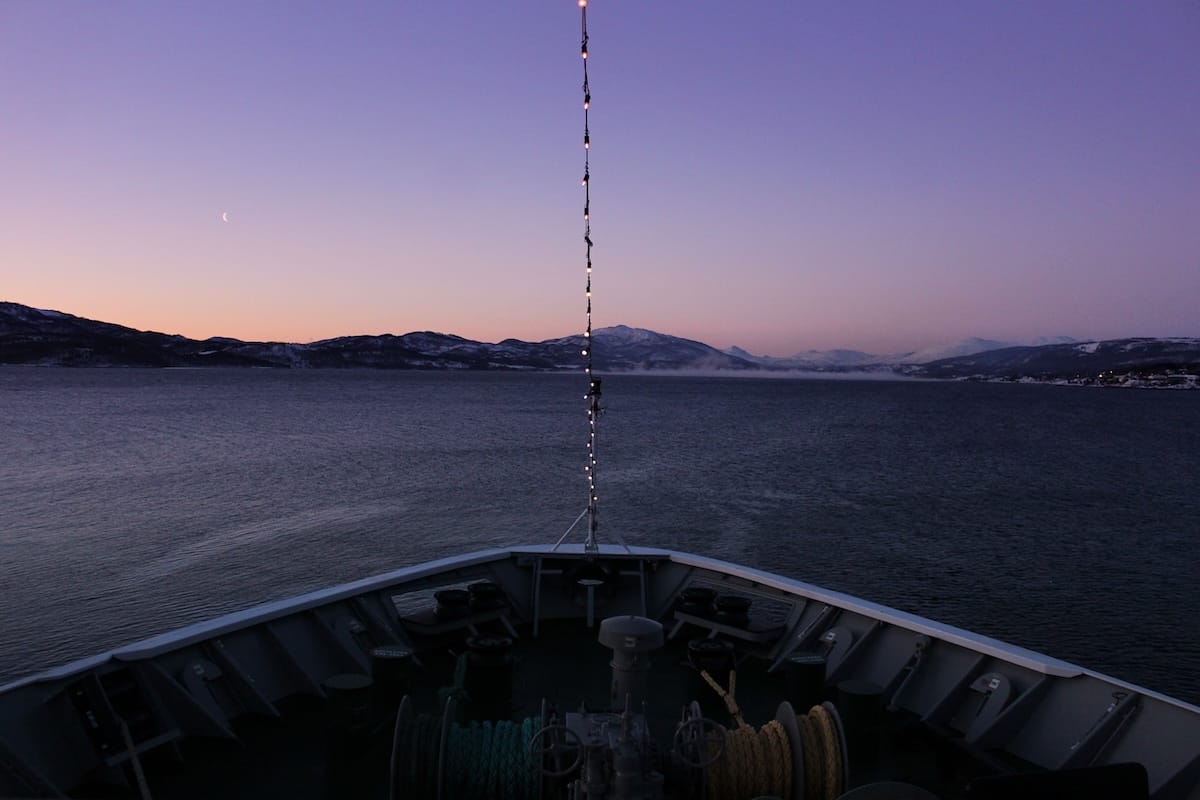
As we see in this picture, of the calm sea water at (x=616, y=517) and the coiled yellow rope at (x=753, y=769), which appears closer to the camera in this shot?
the coiled yellow rope at (x=753, y=769)

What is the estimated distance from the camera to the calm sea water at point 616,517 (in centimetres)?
2559

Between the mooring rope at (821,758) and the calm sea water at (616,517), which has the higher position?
the mooring rope at (821,758)

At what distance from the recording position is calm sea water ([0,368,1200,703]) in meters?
25.6

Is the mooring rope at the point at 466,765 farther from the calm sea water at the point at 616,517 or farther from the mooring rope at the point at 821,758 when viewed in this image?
the calm sea water at the point at 616,517

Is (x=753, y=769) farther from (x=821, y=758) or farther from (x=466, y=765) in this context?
(x=466, y=765)

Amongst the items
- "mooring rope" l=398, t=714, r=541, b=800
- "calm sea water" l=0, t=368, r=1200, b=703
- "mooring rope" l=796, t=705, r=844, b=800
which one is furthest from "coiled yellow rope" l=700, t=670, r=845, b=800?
"calm sea water" l=0, t=368, r=1200, b=703

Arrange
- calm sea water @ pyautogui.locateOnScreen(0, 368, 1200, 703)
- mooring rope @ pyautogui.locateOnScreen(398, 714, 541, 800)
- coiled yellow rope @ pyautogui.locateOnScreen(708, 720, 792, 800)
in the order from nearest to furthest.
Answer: mooring rope @ pyautogui.locateOnScreen(398, 714, 541, 800)
coiled yellow rope @ pyautogui.locateOnScreen(708, 720, 792, 800)
calm sea water @ pyautogui.locateOnScreen(0, 368, 1200, 703)

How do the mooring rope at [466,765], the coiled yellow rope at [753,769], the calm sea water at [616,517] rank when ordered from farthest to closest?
the calm sea water at [616,517]
the coiled yellow rope at [753,769]
the mooring rope at [466,765]

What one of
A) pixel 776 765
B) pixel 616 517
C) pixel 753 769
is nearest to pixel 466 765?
pixel 753 769

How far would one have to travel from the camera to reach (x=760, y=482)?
2199 inches

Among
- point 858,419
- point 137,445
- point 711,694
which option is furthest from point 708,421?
point 711,694

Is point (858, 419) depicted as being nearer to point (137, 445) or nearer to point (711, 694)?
point (137, 445)

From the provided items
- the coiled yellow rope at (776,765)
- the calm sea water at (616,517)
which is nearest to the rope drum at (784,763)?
the coiled yellow rope at (776,765)

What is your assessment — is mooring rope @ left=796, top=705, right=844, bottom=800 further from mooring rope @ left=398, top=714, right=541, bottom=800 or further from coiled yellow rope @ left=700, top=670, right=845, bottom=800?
mooring rope @ left=398, top=714, right=541, bottom=800
